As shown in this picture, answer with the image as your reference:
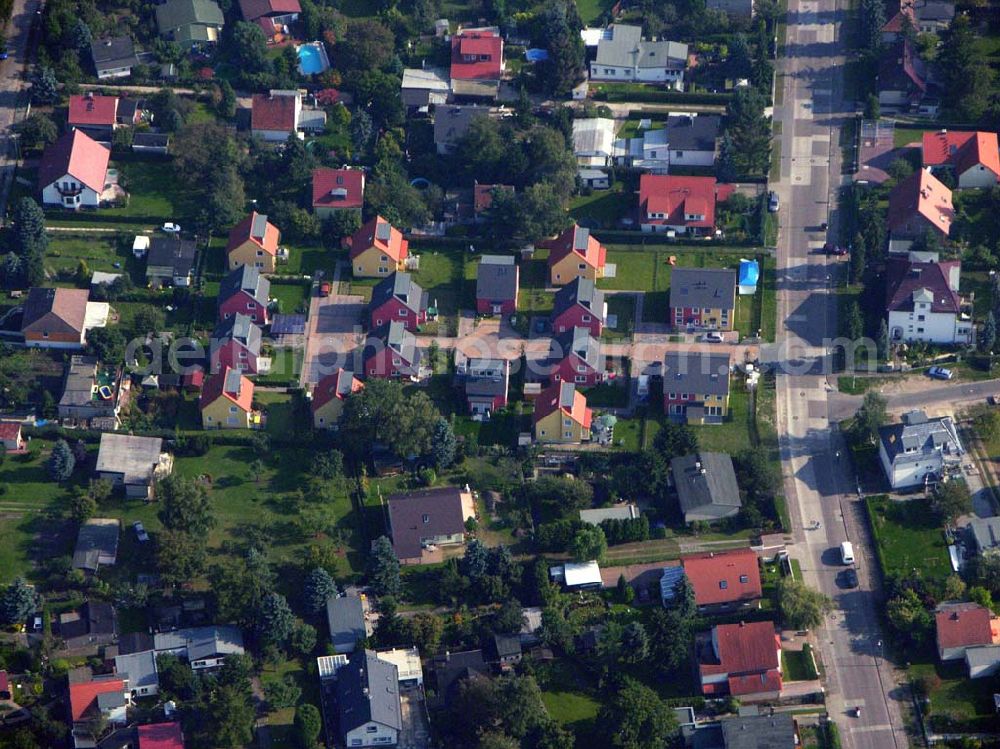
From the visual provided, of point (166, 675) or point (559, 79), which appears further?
point (559, 79)

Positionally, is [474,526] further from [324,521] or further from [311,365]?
[311,365]

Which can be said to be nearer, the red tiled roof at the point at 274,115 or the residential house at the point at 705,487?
the residential house at the point at 705,487

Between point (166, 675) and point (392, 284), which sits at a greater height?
point (392, 284)

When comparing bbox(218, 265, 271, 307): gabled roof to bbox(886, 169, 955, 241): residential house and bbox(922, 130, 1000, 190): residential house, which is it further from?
bbox(922, 130, 1000, 190): residential house

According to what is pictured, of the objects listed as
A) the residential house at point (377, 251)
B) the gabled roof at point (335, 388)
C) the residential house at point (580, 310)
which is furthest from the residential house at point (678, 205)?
the gabled roof at point (335, 388)

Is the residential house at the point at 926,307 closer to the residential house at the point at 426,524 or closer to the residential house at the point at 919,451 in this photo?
the residential house at the point at 919,451

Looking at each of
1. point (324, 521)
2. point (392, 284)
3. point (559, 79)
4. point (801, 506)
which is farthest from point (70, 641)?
point (559, 79)
